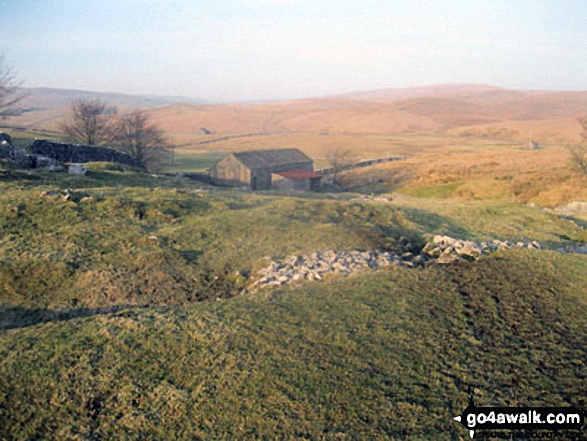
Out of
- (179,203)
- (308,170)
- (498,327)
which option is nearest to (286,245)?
(179,203)

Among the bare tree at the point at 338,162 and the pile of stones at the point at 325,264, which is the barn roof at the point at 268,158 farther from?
the pile of stones at the point at 325,264

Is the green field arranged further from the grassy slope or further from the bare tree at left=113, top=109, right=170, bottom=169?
the bare tree at left=113, top=109, right=170, bottom=169

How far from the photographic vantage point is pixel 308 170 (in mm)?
63281

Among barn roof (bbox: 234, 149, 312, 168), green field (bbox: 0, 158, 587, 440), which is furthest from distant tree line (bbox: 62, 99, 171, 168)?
green field (bbox: 0, 158, 587, 440)

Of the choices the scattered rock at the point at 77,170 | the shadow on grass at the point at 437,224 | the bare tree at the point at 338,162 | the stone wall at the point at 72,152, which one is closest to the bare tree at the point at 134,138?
the stone wall at the point at 72,152

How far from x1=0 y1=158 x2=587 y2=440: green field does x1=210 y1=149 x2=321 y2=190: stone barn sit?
116 ft

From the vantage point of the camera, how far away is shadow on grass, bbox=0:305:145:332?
11.4 m

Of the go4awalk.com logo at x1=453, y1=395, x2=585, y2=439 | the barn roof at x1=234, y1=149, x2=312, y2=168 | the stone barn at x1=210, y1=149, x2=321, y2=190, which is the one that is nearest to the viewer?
the go4awalk.com logo at x1=453, y1=395, x2=585, y2=439

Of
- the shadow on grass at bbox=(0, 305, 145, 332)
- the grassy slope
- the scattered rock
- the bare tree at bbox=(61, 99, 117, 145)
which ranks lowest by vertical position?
the shadow on grass at bbox=(0, 305, 145, 332)

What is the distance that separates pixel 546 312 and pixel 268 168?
46.3 m

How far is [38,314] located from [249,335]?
6026 mm

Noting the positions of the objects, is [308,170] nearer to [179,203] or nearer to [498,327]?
[179,203]

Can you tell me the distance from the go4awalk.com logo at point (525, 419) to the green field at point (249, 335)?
0.66 ft

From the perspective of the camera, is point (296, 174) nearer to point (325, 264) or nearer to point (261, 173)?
point (261, 173)
